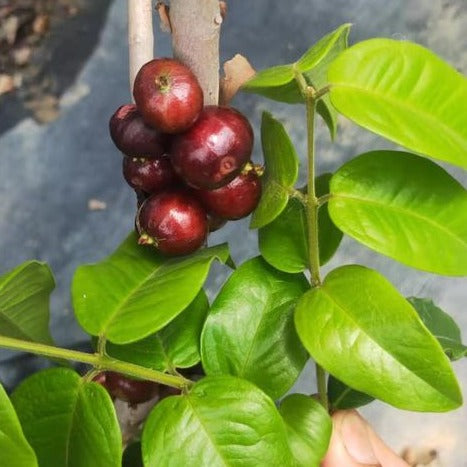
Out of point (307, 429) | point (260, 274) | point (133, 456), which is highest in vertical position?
point (260, 274)

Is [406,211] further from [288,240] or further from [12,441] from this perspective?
[12,441]

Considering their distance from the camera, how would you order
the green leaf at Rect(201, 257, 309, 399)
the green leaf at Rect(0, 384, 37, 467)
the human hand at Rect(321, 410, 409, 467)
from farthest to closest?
the human hand at Rect(321, 410, 409, 467)
the green leaf at Rect(201, 257, 309, 399)
the green leaf at Rect(0, 384, 37, 467)

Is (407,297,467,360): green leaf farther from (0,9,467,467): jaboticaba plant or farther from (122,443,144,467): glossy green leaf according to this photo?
(122,443,144,467): glossy green leaf

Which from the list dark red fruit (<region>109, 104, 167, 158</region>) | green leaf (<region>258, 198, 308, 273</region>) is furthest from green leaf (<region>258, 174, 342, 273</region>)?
dark red fruit (<region>109, 104, 167, 158</region>)

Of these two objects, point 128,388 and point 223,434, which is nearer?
point 223,434

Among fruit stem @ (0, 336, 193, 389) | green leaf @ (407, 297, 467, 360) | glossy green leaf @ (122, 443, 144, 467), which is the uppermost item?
fruit stem @ (0, 336, 193, 389)

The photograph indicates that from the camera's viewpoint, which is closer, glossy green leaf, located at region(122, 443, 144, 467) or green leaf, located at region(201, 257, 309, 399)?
green leaf, located at region(201, 257, 309, 399)

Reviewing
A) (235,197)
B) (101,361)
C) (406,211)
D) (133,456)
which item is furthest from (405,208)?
(133,456)

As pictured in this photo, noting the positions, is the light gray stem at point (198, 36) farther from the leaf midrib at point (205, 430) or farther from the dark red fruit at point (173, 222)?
the leaf midrib at point (205, 430)
